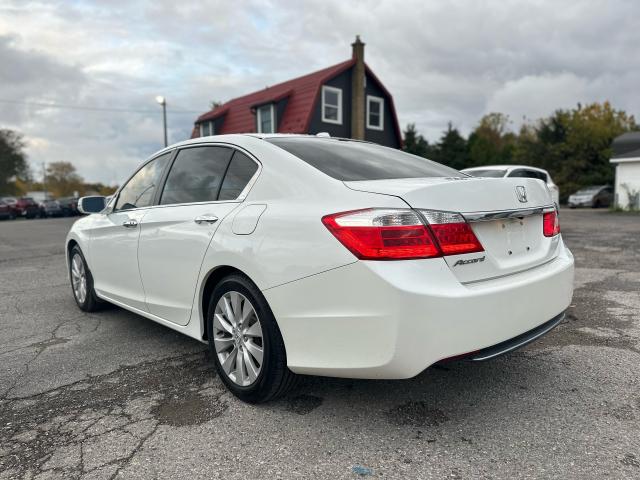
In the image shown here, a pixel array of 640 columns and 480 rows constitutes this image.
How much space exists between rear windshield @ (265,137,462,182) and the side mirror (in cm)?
248

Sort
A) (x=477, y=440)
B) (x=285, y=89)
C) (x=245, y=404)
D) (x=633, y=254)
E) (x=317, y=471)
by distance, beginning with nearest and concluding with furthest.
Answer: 1. (x=317, y=471)
2. (x=477, y=440)
3. (x=245, y=404)
4. (x=633, y=254)
5. (x=285, y=89)

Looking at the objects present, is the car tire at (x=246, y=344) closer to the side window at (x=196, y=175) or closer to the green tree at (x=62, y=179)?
the side window at (x=196, y=175)

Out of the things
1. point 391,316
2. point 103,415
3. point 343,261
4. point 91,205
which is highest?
point 91,205

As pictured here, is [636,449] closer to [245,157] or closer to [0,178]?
[245,157]

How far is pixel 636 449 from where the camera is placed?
230cm

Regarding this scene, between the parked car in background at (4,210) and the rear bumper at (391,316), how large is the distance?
123ft

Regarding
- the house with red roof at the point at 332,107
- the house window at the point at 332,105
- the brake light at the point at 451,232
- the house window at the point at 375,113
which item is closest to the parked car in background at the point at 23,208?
the house with red roof at the point at 332,107

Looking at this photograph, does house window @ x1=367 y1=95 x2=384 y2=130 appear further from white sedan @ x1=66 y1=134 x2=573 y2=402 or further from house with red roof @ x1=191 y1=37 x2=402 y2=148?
white sedan @ x1=66 y1=134 x2=573 y2=402

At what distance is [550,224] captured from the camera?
10.1ft

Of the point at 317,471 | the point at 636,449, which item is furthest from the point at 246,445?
the point at 636,449

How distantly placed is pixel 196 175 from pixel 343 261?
161 centimetres

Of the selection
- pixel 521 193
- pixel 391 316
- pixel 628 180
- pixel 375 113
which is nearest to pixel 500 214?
pixel 521 193

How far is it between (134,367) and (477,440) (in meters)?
2.33

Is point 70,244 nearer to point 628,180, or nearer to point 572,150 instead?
point 628,180
